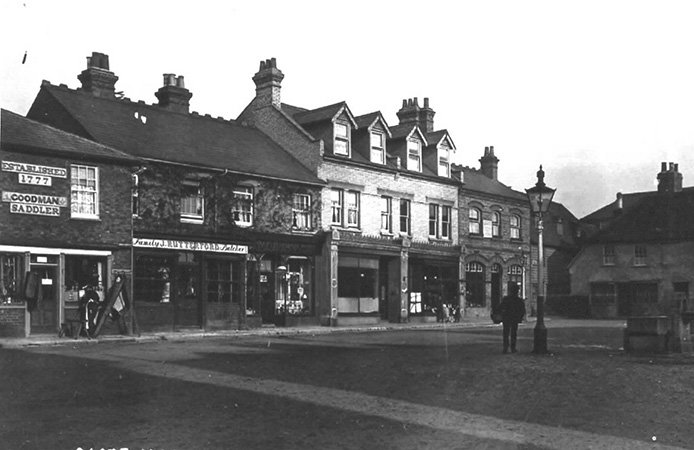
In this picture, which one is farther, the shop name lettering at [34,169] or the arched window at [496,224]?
Answer: the arched window at [496,224]

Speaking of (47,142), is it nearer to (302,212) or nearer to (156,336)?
(156,336)

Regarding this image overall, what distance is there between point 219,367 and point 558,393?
6.61 meters

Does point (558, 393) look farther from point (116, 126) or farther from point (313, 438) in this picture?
point (116, 126)

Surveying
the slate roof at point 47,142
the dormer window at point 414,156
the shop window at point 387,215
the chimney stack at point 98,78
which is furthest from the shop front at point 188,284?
the dormer window at point 414,156

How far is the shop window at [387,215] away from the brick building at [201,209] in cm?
445

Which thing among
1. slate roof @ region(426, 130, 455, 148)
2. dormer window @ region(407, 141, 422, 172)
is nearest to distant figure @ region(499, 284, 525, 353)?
dormer window @ region(407, 141, 422, 172)

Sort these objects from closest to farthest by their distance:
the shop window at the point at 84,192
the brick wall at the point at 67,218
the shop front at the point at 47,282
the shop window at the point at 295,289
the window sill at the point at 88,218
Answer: the shop front at the point at 47,282
the brick wall at the point at 67,218
the window sill at the point at 88,218
the shop window at the point at 84,192
the shop window at the point at 295,289

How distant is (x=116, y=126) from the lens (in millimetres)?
30172

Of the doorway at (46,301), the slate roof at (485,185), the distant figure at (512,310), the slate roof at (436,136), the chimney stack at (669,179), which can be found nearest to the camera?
the distant figure at (512,310)

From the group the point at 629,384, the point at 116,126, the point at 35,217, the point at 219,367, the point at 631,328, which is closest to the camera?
the point at 629,384

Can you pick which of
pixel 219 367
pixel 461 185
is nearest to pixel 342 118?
pixel 461 185

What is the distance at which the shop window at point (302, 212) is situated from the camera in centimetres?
3459

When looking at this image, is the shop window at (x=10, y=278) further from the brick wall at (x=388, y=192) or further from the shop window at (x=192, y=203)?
the brick wall at (x=388, y=192)

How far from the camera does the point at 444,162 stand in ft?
142
